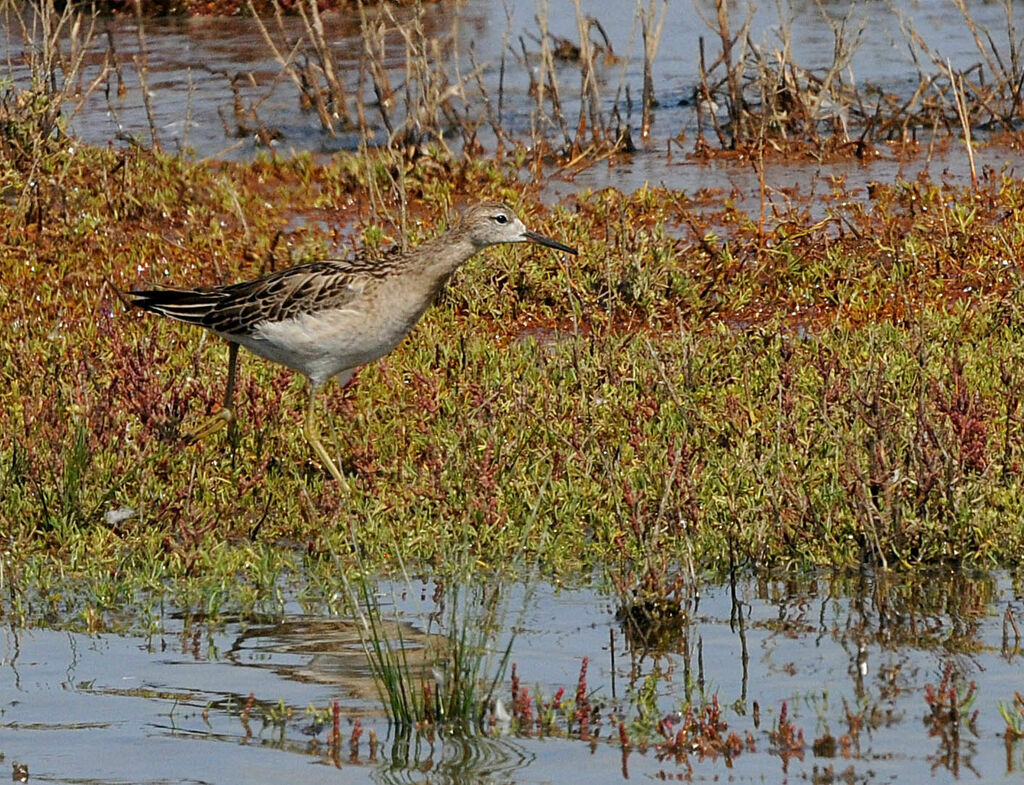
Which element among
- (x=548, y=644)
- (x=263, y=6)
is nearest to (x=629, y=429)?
(x=548, y=644)

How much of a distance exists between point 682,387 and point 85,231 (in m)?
4.71

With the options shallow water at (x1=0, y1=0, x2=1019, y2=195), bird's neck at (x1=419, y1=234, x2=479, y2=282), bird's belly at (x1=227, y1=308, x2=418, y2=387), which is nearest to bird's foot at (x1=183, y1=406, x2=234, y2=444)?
bird's belly at (x1=227, y1=308, x2=418, y2=387)

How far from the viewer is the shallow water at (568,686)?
4.82 m

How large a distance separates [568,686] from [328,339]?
8.63 ft

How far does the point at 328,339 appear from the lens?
24.8 feet

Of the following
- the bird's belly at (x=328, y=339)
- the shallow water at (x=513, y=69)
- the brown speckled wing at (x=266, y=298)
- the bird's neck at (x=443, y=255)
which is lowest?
the bird's belly at (x=328, y=339)

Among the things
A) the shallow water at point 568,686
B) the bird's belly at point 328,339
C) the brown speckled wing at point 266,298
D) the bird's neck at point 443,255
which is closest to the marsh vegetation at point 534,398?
the shallow water at point 568,686

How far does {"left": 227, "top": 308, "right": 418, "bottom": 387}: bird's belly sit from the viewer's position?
24.8ft

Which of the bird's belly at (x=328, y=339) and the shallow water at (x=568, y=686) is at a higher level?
the bird's belly at (x=328, y=339)

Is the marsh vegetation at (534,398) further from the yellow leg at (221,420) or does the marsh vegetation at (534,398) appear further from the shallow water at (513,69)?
the shallow water at (513,69)

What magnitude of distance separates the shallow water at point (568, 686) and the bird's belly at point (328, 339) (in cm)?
148

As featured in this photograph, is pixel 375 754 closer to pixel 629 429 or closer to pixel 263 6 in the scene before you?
pixel 629 429

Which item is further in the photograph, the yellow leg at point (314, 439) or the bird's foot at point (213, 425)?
the bird's foot at point (213, 425)

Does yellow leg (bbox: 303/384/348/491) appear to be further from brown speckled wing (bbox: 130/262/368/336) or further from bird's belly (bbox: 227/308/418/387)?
brown speckled wing (bbox: 130/262/368/336)
